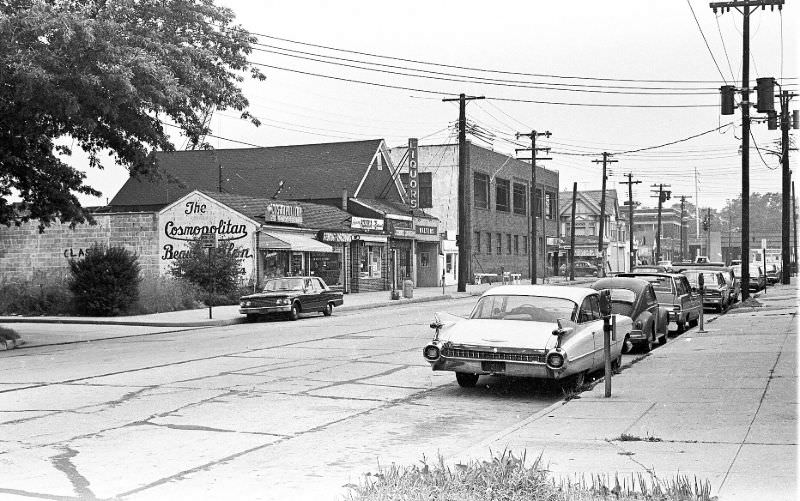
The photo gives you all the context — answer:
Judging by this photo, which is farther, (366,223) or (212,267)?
(366,223)

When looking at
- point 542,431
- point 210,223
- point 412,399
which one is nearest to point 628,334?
point 412,399

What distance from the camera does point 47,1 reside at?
61.8 feet

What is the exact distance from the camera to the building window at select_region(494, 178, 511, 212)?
73.1m

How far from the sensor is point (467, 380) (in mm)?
13305

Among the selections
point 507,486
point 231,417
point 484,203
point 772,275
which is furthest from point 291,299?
point 772,275

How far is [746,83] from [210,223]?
23.2 m

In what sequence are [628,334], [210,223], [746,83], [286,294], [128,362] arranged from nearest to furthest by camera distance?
[628,334] → [128,362] → [286,294] → [746,83] → [210,223]

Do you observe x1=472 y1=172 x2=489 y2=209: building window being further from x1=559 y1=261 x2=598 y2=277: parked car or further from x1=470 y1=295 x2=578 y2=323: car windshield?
x1=470 y1=295 x2=578 y2=323: car windshield

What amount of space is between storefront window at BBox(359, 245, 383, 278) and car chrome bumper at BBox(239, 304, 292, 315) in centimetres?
1945

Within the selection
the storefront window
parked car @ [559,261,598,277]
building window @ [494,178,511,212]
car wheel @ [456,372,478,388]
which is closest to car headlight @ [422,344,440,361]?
car wheel @ [456,372,478,388]

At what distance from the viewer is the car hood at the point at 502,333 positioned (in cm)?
1214

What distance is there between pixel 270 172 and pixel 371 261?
42.6 feet

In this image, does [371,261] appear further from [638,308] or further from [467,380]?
[467,380]

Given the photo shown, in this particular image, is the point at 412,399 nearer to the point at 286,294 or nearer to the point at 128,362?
the point at 128,362
